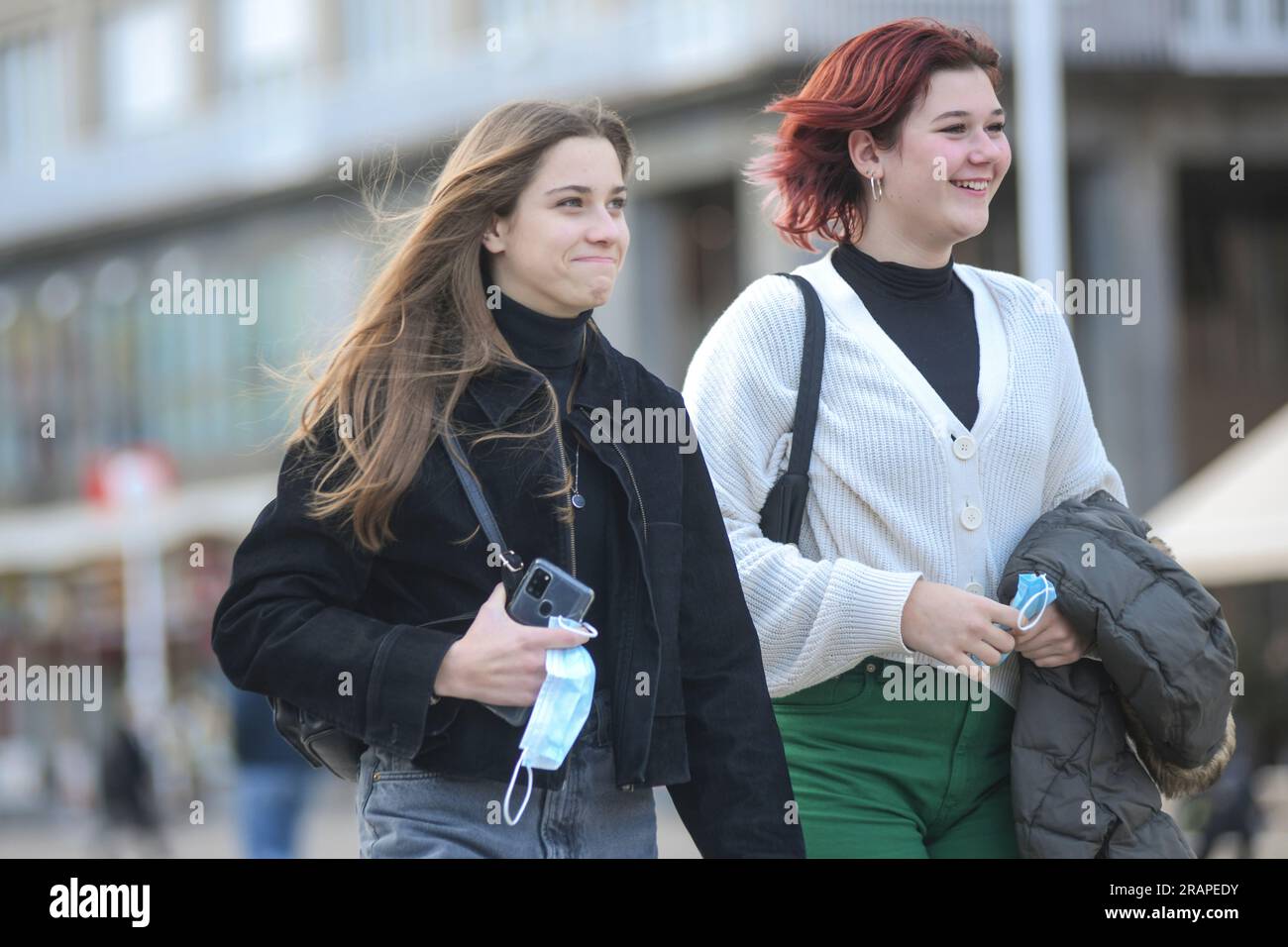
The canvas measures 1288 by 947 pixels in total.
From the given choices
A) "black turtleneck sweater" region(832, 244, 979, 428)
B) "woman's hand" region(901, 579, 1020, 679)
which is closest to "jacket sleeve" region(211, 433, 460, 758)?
"woman's hand" region(901, 579, 1020, 679)

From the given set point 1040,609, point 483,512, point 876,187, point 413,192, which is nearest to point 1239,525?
A: point 413,192

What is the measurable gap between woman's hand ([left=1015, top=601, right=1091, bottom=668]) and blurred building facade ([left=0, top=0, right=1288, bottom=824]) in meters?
11.8

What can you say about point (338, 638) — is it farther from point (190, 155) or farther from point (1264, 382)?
point (190, 155)

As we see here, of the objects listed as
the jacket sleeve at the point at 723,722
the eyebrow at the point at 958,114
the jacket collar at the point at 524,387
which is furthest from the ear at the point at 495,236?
the eyebrow at the point at 958,114

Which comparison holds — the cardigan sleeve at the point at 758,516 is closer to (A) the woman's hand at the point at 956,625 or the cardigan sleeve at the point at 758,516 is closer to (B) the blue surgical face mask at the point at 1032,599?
(A) the woman's hand at the point at 956,625

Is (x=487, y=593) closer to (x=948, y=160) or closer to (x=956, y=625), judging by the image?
(x=956, y=625)

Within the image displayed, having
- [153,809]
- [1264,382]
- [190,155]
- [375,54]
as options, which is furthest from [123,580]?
[1264,382]

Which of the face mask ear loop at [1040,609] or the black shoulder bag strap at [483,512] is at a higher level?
the black shoulder bag strap at [483,512]

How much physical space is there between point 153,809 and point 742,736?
1756 centimetres

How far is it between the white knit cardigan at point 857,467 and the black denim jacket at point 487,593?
21 cm

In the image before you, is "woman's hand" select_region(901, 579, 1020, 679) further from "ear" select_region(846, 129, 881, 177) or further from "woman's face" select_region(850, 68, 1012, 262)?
"ear" select_region(846, 129, 881, 177)

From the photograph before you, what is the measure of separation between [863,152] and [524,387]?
1.00 meters

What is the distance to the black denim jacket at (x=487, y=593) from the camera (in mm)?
3180

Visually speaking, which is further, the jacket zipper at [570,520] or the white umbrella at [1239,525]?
the white umbrella at [1239,525]
